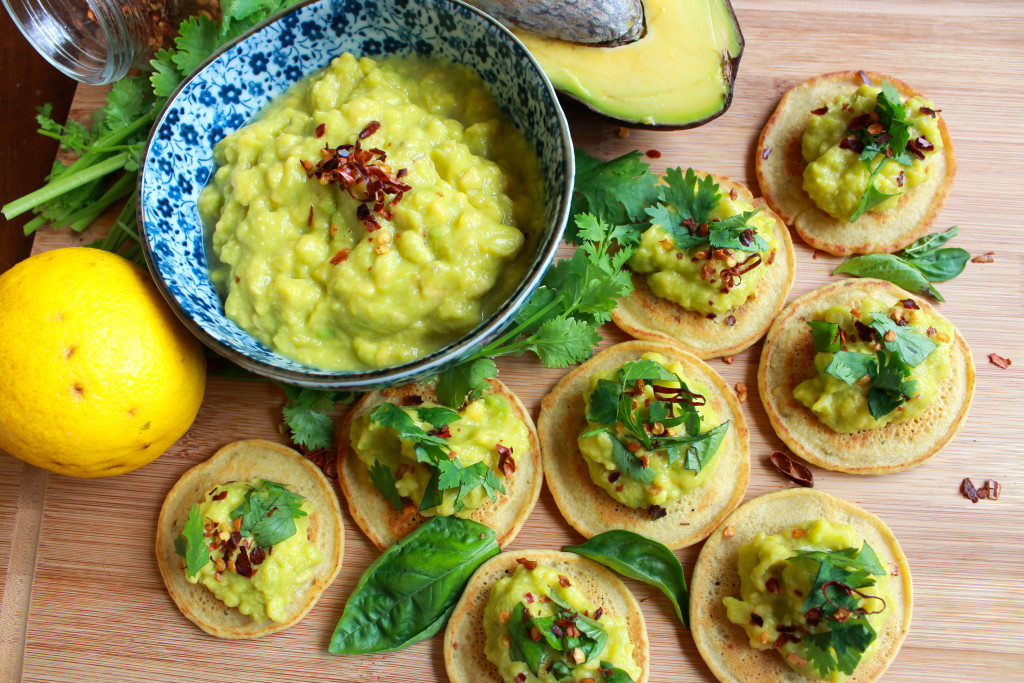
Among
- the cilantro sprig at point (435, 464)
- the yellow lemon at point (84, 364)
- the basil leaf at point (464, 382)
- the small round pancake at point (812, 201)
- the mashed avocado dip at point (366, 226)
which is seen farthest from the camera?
the small round pancake at point (812, 201)

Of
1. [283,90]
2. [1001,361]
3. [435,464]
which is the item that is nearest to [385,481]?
[435,464]

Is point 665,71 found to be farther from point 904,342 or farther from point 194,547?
point 194,547

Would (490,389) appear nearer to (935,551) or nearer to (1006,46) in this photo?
(935,551)

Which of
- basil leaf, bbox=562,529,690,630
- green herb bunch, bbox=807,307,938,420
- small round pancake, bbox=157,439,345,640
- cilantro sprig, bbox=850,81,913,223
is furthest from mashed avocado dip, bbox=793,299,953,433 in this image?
small round pancake, bbox=157,439,345,640

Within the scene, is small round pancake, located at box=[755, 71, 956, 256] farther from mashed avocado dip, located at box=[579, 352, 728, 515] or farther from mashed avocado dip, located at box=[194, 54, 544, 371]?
mashed avocado dip, located at box=[194, 54, 544, 371]

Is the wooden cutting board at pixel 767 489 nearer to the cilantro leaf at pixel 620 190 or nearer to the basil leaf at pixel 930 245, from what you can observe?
the basil leaf at pixel 930 245

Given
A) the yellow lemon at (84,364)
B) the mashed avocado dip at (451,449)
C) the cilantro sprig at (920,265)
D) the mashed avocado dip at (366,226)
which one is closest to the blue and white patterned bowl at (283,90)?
the mashed avocado dip at (366,226)

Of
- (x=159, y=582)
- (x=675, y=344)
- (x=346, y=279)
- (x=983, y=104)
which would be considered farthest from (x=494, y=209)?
(x=983, y=104)
